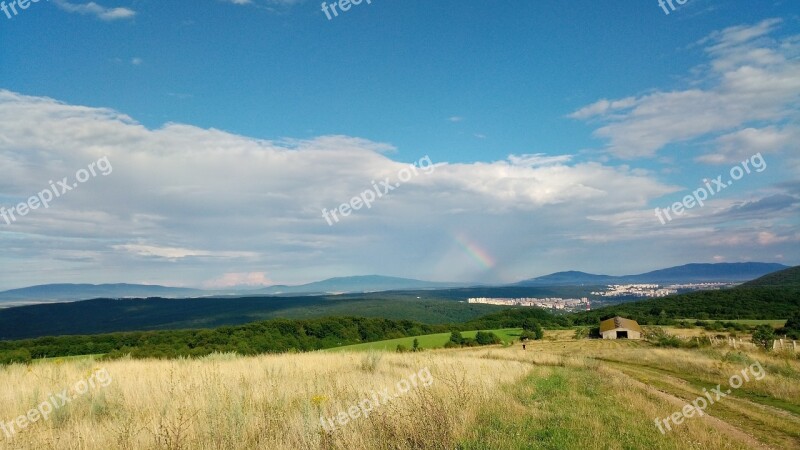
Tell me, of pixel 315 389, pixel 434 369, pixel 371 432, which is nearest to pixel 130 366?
pixel 315 389

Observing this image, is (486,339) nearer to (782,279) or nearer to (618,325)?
(618,325)

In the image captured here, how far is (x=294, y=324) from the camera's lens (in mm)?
70688

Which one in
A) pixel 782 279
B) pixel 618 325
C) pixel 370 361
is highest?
pixel 370 361

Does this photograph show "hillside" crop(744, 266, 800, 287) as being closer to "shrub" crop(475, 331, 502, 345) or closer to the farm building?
the farm building

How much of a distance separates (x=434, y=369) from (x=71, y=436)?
985cm

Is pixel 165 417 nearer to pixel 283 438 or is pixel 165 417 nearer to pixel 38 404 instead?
pixel 283 438

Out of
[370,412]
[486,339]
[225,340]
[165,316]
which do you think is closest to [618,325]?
[486,339]

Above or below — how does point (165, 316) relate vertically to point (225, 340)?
below

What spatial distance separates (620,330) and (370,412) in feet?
205

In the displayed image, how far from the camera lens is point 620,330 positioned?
60.1m

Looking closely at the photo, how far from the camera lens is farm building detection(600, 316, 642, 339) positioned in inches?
2306

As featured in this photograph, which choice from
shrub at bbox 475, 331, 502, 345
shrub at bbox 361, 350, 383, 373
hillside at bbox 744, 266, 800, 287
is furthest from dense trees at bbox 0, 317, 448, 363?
hillside at bbox 744, 266, 800, 287

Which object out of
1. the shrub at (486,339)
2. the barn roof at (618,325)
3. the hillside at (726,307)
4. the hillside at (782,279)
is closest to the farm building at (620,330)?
the barn roof at (618,325)

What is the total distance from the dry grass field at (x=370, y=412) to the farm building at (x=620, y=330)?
48128mm
